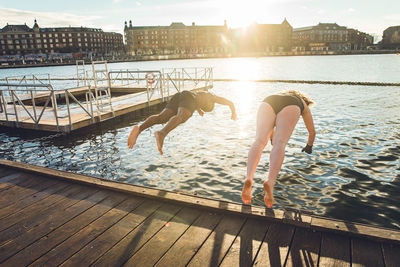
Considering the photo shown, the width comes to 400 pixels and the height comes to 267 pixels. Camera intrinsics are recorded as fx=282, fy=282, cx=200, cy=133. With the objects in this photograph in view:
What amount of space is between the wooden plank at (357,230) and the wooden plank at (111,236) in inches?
72.2

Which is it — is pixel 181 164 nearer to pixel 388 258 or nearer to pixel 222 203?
pixel 222 203

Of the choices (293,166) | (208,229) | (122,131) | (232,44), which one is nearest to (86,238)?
(208,229)

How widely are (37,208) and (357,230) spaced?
3.60 meters

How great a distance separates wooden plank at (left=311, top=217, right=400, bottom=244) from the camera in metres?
2.60

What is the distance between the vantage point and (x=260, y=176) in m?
5.75

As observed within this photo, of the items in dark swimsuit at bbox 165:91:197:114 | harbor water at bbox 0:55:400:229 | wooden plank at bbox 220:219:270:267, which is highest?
dark swimsuit at bbox 165:91:197:114

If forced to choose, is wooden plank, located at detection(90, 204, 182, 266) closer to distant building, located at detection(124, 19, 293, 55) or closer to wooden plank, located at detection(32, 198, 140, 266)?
wooden plank, located at detection(32, 198, 140, 266)

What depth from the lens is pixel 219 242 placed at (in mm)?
2672

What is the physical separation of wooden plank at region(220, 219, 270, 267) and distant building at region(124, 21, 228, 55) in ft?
466

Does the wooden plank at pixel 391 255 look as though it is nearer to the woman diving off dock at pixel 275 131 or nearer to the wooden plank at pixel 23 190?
the woman diving off dock at pixel 275 131

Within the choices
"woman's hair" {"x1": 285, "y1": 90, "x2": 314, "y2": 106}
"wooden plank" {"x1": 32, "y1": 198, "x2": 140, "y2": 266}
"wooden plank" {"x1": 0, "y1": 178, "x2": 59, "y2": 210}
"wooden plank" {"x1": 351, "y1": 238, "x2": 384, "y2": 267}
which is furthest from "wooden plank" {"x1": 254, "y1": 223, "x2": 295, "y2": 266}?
"wooden plank" {"x1": 0, "y1": 178, "x2": 59, "y2": 210}

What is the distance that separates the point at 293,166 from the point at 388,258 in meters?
3.99

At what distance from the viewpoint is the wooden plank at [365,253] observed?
91.7 inches

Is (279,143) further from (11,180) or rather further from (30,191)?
(11,180)
